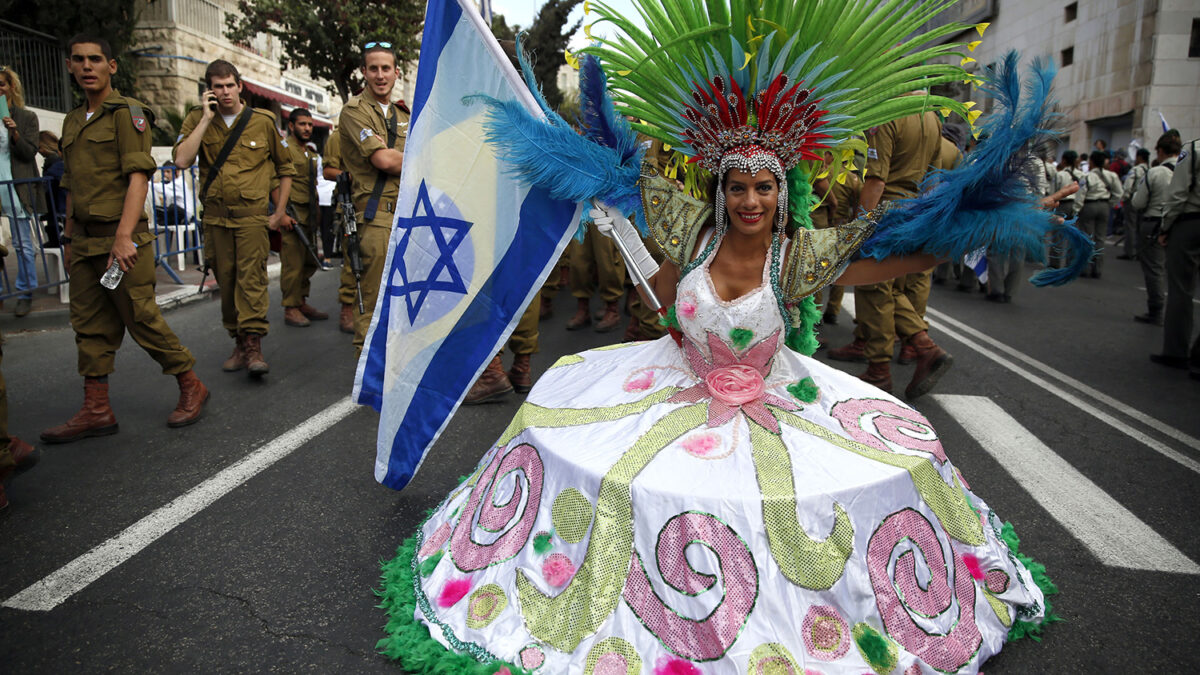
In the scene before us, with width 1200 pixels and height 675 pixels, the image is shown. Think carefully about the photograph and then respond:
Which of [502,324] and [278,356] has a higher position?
[502,324]

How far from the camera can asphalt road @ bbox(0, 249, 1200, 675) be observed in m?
2.63

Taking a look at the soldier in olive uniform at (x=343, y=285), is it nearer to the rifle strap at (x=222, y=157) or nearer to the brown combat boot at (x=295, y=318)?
the brown combat boot at (x=295, y=318)

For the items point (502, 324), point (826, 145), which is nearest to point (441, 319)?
point (502, 324)

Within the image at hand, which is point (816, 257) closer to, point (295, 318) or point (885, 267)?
point (885, 267)

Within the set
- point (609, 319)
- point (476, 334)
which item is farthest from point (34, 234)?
point (476, 334)

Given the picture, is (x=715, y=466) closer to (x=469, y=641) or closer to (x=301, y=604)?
(x=469, y=641)

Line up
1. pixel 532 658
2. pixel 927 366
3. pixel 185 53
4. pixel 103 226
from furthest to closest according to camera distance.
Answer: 1. pixel 185 53
2. pixel 927 366
3. pixel 103 226
4. pixel 532 658

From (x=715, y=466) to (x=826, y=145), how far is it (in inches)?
47.4

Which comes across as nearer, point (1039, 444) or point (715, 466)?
point (715, 466)

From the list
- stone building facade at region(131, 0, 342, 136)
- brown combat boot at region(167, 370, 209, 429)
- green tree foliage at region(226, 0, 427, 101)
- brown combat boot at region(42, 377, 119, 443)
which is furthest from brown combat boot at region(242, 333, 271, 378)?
stone building facade at region(131, 0, 342, 136)

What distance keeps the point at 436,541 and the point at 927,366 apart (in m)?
3.80

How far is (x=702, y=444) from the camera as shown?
8.07ft

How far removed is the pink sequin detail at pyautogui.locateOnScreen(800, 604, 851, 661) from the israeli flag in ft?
5.27

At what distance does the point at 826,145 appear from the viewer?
2709 millimetres
